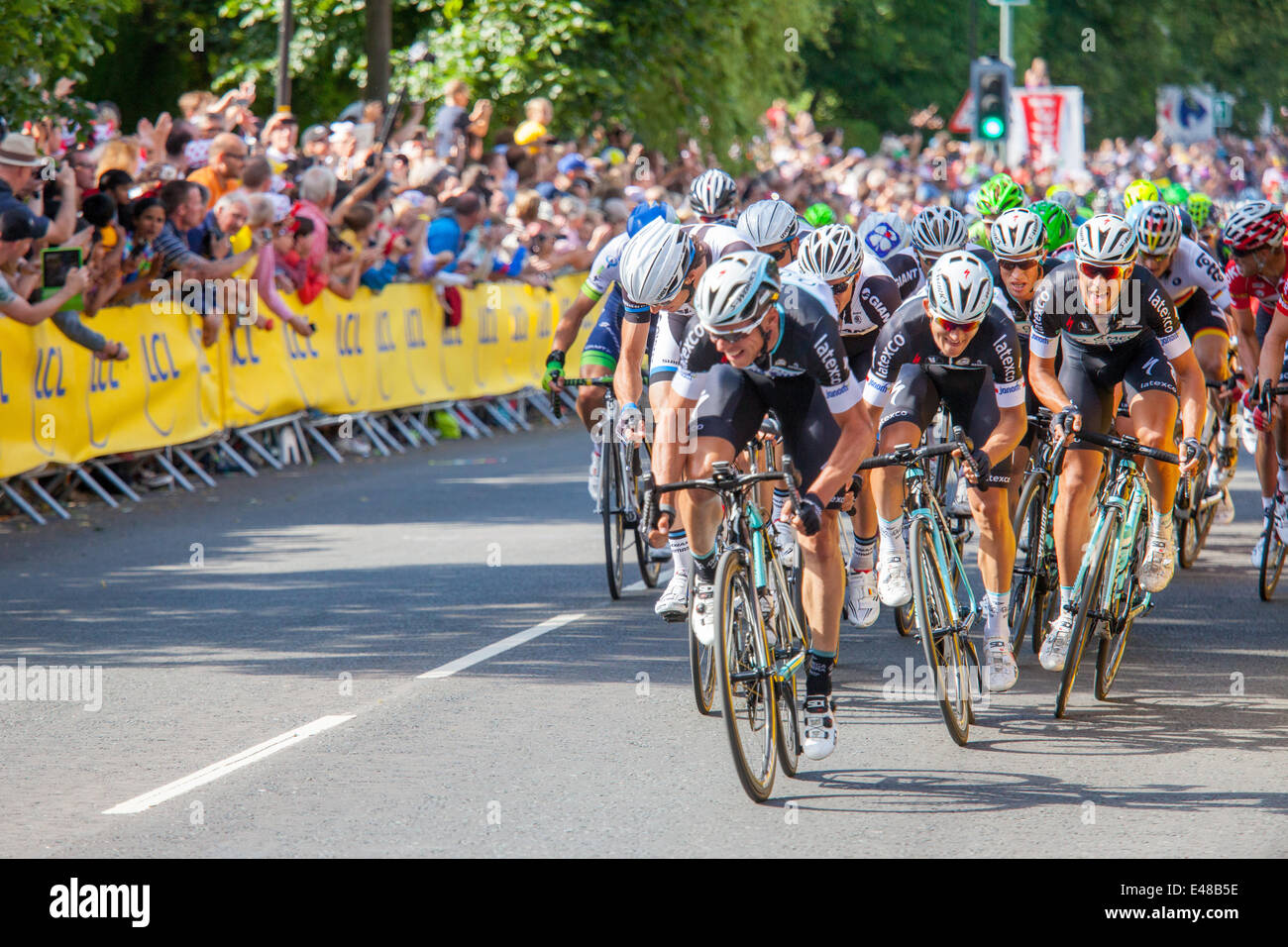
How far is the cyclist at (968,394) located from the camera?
24.2ft

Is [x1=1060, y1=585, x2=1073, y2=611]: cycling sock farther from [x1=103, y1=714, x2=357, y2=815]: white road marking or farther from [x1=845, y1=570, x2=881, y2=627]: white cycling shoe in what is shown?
[x1=103, y1=714, x2=357, y2=815]: white road marking

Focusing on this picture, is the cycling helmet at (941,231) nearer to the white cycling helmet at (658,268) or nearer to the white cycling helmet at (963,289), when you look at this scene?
the white cycling helmet at (963,289)

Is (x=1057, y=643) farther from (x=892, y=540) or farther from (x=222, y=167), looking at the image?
(x=222, y=167)

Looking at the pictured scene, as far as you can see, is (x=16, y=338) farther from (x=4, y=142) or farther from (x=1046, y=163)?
(x=1046, y=163)

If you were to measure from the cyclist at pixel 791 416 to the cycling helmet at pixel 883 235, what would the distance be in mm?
3081

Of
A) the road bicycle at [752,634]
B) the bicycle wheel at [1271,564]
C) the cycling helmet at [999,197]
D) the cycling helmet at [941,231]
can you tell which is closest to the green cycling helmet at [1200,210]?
the cycling helmet at [999,197]

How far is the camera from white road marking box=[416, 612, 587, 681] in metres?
8.03

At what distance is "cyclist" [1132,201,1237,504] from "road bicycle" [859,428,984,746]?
2593 millimetres

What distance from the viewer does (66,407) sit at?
12.3m

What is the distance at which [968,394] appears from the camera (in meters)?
7.68

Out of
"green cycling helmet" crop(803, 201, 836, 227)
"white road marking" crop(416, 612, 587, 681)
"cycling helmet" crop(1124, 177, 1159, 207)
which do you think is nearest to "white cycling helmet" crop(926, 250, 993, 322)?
"white road marking" crop(416, 612, 587, 681)

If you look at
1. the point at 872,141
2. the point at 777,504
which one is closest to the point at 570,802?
the point at 777,504

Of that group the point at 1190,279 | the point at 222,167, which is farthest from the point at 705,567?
the point at 222,167

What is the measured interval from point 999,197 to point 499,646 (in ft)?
12.4
